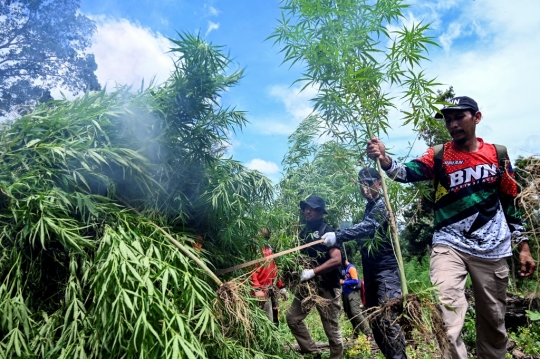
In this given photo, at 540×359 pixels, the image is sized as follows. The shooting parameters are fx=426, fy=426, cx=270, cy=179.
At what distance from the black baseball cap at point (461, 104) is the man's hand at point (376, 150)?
19.8 inches

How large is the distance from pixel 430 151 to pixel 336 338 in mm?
2276

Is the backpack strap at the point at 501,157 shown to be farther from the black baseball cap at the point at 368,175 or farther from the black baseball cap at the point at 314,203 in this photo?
the black baseball cap at the point at 314,203

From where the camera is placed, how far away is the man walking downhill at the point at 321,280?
430 cm

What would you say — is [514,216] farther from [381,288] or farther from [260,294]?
[260,294]

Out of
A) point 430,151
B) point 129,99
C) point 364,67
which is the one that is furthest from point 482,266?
point 129,99

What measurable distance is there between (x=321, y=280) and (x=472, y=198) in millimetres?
1978

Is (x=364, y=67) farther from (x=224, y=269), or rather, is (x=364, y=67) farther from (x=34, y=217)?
(x=34, y=217)

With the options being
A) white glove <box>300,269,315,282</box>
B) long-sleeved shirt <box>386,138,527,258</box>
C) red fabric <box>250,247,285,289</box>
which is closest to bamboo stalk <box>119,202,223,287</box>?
red fabric <box>250,247,285,289</box>

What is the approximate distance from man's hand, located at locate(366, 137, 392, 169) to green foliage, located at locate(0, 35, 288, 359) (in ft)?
3.33

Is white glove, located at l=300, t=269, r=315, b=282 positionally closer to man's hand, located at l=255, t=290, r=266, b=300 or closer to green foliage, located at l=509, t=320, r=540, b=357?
man's hand, located at l=255, t=290, r=266, b=300

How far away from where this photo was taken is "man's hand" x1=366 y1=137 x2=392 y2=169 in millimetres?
2971

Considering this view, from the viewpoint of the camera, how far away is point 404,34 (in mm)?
3020

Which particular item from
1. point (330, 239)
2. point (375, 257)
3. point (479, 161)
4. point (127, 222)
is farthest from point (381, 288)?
point (127, 222)

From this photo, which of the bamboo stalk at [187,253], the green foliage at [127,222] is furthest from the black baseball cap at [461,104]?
the bamboo stalk at [187,253]
